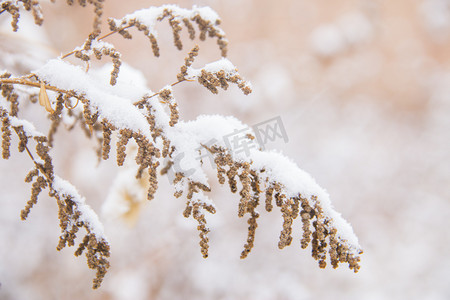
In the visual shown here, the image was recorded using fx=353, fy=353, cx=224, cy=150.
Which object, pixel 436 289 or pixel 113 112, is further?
pixel 436 289

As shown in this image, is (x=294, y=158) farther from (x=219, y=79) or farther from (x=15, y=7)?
(x=15, y=7)

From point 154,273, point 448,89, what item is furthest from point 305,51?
point 154,273

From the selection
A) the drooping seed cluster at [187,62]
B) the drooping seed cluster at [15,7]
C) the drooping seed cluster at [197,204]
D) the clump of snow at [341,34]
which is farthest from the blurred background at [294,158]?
the drooping seed cluster at [187,62]

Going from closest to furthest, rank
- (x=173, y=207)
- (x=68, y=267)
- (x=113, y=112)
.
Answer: (x=113, y=112) < (x=68, y=267) < (x=173, y=207)

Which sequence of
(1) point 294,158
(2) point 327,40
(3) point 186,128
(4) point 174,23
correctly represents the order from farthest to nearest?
(2) point 327,40 < (1) point 294,158 < (4) point 174,23 < (3) point 186,128

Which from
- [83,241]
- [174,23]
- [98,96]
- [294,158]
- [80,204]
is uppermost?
[294,158]

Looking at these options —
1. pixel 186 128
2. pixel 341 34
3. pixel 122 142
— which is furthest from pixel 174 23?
pixel 341 34

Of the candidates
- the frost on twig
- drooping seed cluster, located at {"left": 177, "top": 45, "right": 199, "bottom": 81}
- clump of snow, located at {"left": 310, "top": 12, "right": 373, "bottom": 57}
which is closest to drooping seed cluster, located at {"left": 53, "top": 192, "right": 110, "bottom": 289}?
the frost on twig

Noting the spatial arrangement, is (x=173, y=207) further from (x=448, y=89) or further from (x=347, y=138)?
(x=448, y=89)

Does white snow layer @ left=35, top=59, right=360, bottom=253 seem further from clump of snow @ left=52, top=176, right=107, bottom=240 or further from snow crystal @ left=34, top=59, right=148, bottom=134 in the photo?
clump of snow @ left=52, top=176, right=107, bottom=240
